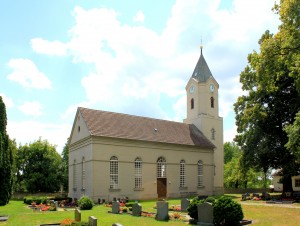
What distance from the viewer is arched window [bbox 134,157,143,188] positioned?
136 ft

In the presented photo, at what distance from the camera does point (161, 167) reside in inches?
1729

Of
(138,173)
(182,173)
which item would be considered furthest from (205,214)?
(182,173)

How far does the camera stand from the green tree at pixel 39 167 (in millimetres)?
59844

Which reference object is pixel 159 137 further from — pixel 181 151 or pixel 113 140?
pixel 113 140

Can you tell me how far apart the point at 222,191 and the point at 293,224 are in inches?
Result: 1305

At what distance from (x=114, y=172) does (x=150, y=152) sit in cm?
543

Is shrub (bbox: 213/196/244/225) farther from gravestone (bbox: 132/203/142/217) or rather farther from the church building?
the church building

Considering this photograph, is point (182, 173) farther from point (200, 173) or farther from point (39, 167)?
point (39, 167)

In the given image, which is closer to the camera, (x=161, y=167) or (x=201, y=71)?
(x=161, y=167)

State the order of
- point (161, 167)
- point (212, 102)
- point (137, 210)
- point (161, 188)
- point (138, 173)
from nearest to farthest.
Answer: point (137, 210), point (138, 173), point (161, 188), point (161, 167), point (212, 102)

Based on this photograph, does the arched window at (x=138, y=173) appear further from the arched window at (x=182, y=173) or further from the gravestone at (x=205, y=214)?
the gravestone at (x=205, y=214)

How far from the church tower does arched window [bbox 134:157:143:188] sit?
1298 centimetres

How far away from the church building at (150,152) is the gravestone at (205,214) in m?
21.8

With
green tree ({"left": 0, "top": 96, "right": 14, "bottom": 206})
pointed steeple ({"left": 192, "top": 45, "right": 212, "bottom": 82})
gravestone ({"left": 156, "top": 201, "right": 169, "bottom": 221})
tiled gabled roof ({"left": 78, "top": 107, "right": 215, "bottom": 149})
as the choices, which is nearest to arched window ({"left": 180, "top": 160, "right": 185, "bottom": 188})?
tiled gabled roof ({"left": 78, "top": 107, "right": 215, "bottom": 149})
